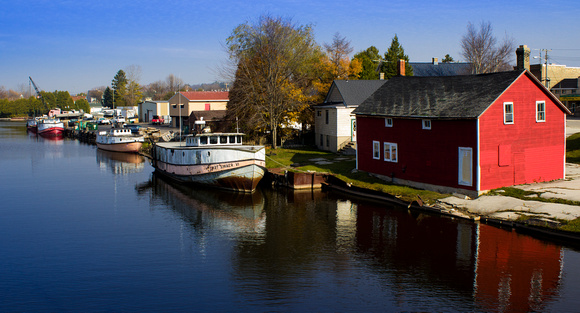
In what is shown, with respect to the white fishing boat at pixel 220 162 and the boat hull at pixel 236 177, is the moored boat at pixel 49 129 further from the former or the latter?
the boat hull at pixel 236 177

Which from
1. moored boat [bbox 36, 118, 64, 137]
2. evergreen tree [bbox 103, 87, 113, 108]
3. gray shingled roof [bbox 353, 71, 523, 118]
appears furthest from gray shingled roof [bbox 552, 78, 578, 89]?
evergreen tree [bbox 103, 87, 113, 108]

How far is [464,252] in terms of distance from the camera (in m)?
24.1

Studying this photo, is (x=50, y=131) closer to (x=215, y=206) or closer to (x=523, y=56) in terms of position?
(x=215, y=206)

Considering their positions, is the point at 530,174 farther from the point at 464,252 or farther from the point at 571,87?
the point at 571,87

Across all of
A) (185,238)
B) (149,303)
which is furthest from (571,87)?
(149,303)

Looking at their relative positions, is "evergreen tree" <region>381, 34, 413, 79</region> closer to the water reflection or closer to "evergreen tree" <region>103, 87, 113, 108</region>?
the water reflection

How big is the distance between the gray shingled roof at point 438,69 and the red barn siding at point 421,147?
54.8m

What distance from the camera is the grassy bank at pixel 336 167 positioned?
33434 millimetres

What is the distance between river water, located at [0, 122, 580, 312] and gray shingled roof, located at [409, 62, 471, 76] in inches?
2356

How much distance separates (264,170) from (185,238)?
46.7ft

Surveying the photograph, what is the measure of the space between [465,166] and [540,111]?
21.8 feet

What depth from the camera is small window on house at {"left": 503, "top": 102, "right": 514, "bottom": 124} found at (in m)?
31.3

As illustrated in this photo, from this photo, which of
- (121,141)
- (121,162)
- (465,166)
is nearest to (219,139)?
(465,166)

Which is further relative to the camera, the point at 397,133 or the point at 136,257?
the point at 397,133
